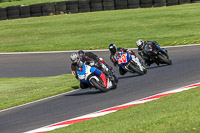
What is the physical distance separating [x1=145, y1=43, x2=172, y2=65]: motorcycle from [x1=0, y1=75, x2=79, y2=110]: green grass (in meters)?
3.12

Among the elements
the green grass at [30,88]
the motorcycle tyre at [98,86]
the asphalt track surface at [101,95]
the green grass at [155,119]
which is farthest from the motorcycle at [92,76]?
the green grass at [155,119]

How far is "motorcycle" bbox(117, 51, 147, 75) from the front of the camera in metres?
15.5

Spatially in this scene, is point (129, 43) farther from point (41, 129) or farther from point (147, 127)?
point (147, 127)

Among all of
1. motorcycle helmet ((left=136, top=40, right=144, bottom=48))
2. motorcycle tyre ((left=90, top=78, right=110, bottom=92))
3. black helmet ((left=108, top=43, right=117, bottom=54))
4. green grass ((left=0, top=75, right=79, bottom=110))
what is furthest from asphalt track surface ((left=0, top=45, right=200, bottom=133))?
black helmet ((left=108, top=43, right=117, bottom=54))

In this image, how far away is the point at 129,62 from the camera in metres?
15.5

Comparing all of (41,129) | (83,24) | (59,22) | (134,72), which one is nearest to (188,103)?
(41,129)

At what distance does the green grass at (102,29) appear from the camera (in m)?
26.8

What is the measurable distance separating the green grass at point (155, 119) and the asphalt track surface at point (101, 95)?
1743 millimetres

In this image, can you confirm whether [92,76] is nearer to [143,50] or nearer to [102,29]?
[143,50]

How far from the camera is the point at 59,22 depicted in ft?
117

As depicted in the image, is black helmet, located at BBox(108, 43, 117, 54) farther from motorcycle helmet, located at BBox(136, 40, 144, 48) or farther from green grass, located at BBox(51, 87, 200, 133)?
green grass, located at BBox(51, 87, 200, 133)

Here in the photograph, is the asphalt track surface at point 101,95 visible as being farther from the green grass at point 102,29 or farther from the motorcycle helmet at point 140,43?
the green grass at point 102,29

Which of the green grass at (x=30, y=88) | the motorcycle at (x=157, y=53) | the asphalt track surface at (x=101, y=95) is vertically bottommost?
the green grass at (x=30, y=88)

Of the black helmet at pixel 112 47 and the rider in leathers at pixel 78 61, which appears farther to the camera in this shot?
the black helmet at pixel 112 47
